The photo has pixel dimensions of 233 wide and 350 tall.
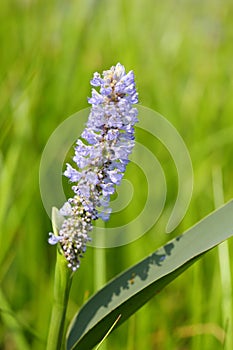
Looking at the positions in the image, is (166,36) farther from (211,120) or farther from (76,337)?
(76,337)

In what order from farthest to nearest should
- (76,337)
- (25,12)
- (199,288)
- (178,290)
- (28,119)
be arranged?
(25,12), (28,119), (178,290), (199,288), (76,337)

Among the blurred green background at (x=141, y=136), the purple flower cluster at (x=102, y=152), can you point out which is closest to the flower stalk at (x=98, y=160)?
the purple flower cluster at (x=102, y=152)

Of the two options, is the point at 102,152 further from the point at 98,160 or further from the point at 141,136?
the point at 141,136

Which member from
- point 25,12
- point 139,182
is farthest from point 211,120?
point 25,12

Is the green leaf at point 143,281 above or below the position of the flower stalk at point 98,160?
below

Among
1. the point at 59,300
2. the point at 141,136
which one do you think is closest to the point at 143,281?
the point at 59,300

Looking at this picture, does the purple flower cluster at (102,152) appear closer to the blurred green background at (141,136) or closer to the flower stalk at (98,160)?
the flower stalk at (98,160)
